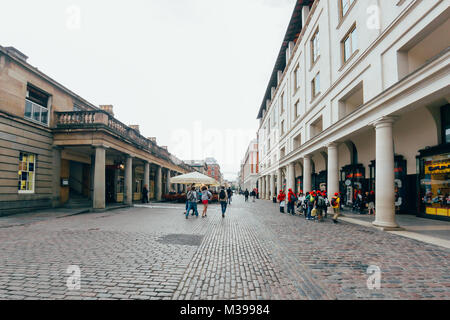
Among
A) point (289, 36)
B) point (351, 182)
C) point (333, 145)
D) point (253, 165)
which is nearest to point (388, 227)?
point (333, 145)

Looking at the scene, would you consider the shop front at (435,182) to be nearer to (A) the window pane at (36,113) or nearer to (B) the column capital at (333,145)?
(B) the column capital at (333,145)

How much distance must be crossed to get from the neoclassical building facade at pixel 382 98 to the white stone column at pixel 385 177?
0.11 feet

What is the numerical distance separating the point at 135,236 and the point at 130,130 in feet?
47.6

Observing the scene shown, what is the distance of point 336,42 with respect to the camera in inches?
582

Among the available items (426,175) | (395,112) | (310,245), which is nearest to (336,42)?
(395,112)

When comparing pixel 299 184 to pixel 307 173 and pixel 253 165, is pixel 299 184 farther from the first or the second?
pixel 253 165

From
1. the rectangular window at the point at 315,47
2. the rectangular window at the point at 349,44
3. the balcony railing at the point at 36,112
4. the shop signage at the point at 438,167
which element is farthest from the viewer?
the rectangular window at the point at 315,47

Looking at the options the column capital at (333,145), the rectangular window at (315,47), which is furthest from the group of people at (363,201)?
the rectangular window at (315,47)

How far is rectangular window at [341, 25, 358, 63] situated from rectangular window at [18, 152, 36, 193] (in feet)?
65.2

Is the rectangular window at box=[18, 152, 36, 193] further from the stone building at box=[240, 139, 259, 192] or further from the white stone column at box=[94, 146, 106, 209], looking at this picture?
the stone building at box=[240, 139, 259, 192]

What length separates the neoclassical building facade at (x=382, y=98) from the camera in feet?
27.7

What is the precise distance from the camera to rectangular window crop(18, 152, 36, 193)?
13.7m

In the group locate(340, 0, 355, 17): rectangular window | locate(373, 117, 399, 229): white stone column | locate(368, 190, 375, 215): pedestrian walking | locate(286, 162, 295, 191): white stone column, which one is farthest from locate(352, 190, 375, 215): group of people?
locate(340, 0, 355, 17): rectangular window

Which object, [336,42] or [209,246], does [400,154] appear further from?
[209,246]
